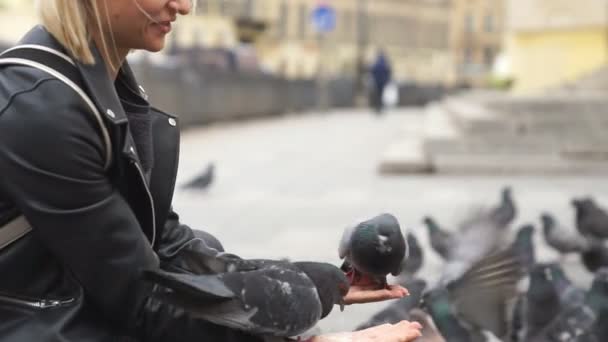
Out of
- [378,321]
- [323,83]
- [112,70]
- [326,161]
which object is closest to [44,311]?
[112,70]

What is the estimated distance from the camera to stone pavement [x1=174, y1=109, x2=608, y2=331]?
7047 millimetres

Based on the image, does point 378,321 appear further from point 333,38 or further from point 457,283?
point 333,38

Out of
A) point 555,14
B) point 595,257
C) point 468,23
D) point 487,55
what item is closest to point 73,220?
point 595,257

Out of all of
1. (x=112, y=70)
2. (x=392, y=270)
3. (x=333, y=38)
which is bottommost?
(x=333, y=38)

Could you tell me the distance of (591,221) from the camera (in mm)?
6520

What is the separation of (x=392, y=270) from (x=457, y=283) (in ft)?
4.74

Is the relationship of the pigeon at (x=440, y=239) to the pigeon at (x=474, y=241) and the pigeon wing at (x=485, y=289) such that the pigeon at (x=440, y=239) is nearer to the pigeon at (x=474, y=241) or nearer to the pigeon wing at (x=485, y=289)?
the pigeon at (x=474, y=241)

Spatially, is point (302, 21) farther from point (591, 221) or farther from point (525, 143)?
point (591, 221)

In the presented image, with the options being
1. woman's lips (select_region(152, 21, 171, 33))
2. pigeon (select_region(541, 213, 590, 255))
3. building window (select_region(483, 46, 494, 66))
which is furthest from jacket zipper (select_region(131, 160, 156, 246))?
building window (select_region(483, 46, 494, 66))

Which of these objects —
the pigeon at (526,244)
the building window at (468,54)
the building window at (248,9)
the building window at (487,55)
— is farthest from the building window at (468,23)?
the pigeon at (526,244)

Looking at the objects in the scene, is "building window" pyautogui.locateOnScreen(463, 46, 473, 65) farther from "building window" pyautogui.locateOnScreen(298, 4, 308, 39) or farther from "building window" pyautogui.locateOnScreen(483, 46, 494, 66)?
"building window" pyautogui.locateOnScreen(298, 4, 308, 39)

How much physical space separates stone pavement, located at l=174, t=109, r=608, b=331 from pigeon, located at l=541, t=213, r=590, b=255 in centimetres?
9

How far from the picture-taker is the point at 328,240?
7289 millimetres

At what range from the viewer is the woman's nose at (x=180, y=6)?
6.70 ft
